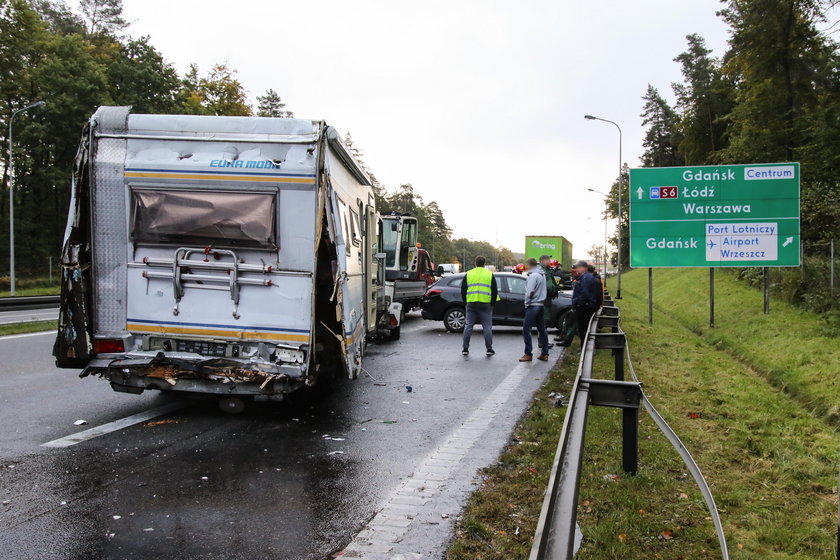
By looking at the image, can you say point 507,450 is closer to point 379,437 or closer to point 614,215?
point 379,437

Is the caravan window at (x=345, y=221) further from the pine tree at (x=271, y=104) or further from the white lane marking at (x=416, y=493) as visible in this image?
the pine tree at (x=271, y=104)

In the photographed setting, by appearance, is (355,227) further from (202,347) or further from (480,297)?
(480,297)

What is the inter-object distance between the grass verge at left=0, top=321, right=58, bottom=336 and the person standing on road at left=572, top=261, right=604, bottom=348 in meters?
11.3

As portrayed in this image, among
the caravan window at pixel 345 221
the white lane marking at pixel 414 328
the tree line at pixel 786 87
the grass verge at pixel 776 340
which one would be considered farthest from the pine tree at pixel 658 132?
the caravan window at pixel 345 221

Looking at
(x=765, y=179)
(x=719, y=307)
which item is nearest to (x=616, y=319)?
(x=765, y=179)

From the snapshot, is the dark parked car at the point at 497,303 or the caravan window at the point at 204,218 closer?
the caravan window at the point at 204,218

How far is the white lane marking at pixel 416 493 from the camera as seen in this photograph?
372cm

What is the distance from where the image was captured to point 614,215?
272ft

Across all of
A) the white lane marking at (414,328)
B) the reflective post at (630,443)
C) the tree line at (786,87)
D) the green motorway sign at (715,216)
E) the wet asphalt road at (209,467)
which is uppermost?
the tree line at (786,87)

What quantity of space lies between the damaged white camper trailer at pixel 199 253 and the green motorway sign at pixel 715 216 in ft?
42.0

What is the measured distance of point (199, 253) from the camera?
21.3 feet

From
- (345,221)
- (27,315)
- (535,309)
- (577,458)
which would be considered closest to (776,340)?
(535,309)

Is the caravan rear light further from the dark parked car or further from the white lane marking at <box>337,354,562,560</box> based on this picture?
the dark parked car

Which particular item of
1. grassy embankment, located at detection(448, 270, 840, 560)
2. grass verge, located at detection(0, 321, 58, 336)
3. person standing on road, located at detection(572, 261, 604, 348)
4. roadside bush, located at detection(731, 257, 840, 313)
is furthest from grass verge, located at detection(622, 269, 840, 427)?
grass verge, located at detection(0, 321, 58, 336)
